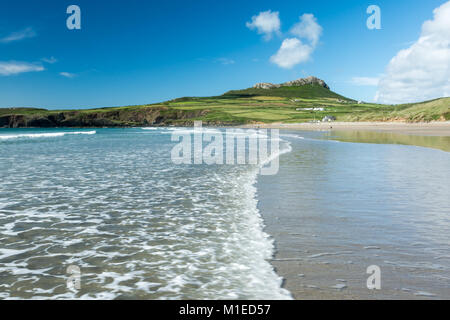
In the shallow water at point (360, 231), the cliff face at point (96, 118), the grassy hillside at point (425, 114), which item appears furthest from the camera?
the cliff face at point (96, 118)

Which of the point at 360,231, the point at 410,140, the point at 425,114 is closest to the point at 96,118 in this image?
the point at 425,114

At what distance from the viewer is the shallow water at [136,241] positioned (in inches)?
182

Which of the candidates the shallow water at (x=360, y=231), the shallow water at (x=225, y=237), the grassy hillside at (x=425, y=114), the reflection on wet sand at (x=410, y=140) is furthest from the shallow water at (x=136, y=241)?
the grassy hillside at (x=425, y=114)

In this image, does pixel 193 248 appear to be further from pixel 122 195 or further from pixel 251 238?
pixel 122 195

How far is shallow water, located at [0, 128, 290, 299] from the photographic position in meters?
4.62

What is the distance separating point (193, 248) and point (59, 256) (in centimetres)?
218

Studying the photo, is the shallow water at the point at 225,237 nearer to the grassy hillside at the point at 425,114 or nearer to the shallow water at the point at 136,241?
the shallow water at the point at 136,241

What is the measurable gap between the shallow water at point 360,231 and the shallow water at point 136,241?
476mm

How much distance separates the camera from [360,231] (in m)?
6.75

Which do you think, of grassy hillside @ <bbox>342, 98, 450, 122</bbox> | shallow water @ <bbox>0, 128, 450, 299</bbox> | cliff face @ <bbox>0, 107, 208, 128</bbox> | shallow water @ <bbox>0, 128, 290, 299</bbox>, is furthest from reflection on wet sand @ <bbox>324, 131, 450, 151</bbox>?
cliff face @ <bbox>0, 107, 208, 128</bbox>

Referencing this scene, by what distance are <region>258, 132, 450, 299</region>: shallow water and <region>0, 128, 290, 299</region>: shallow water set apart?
476 millimetres

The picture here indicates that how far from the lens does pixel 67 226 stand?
24.2 ft
